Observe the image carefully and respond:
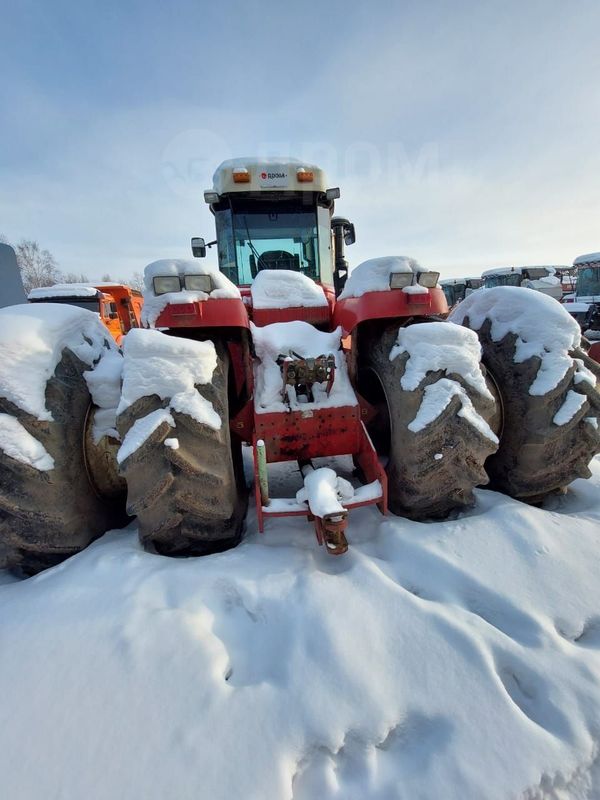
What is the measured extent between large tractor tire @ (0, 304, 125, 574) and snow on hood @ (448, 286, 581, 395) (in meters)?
2.39

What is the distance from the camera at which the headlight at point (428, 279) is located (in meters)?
2.26

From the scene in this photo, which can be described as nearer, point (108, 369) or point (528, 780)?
point (528, 780)

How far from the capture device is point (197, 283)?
6.89 feet

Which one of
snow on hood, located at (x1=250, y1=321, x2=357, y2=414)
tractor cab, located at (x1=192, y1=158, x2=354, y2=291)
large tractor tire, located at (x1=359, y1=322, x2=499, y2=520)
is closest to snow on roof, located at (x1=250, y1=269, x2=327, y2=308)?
snow on hood, located at (x1=250, y1=321, x2=357, y2=414)

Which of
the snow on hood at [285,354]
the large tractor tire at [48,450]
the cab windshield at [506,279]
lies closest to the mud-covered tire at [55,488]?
the large tractor tire at [48,450]

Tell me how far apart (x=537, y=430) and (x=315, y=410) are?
1.23 meters

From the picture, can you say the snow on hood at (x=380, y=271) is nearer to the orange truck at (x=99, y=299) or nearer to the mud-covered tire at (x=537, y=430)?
the mud-covered tire at (x=537, y=430)

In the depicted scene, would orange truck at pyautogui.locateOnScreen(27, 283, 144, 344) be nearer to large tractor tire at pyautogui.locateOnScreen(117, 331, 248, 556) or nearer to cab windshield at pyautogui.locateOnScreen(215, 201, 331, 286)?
cab windshield at pyautogui.locateOnScreen(215, 201, 331, 286)

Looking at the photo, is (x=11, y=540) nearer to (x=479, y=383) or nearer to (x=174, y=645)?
(x=174, y=645)

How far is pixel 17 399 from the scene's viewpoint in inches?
68.5

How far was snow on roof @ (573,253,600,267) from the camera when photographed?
16.4m

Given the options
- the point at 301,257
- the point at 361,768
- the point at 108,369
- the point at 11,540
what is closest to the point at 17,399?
the point at 108,369

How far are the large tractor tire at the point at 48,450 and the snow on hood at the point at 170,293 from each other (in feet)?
1.50

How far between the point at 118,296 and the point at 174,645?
46.3 feet
